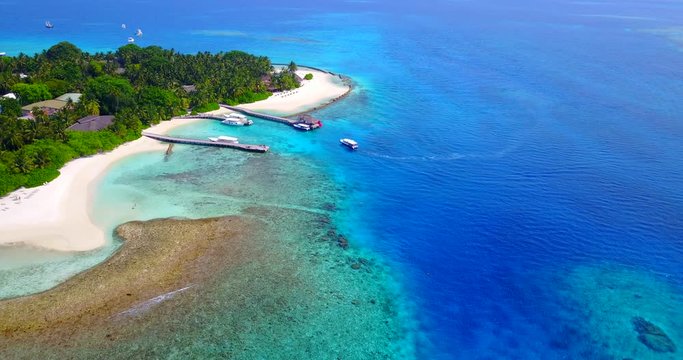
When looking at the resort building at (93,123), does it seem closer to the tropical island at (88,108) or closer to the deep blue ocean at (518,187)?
the tropical island at (88,108)

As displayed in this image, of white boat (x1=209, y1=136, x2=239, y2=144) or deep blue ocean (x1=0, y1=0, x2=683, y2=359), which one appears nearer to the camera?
deep blue ocean (x1=0, y1=0, x2=683, y2=359)

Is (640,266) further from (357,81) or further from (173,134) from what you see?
(357,81)

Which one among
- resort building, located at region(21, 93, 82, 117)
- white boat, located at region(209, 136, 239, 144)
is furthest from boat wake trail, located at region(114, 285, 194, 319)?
resort building, located at region(21, 93, 82, 117)

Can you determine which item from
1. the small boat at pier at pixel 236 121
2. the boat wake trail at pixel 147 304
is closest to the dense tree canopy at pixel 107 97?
the small boat at pier at pixel 236 121

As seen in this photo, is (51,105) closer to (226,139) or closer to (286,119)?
(226,139)

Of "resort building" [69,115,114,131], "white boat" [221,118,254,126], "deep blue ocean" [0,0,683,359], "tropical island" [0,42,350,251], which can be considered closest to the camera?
"deep blue ocean" [0,0,683,359]

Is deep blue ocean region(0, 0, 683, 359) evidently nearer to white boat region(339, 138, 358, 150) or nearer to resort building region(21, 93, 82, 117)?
white boat region(339, 138, 358, 150)
